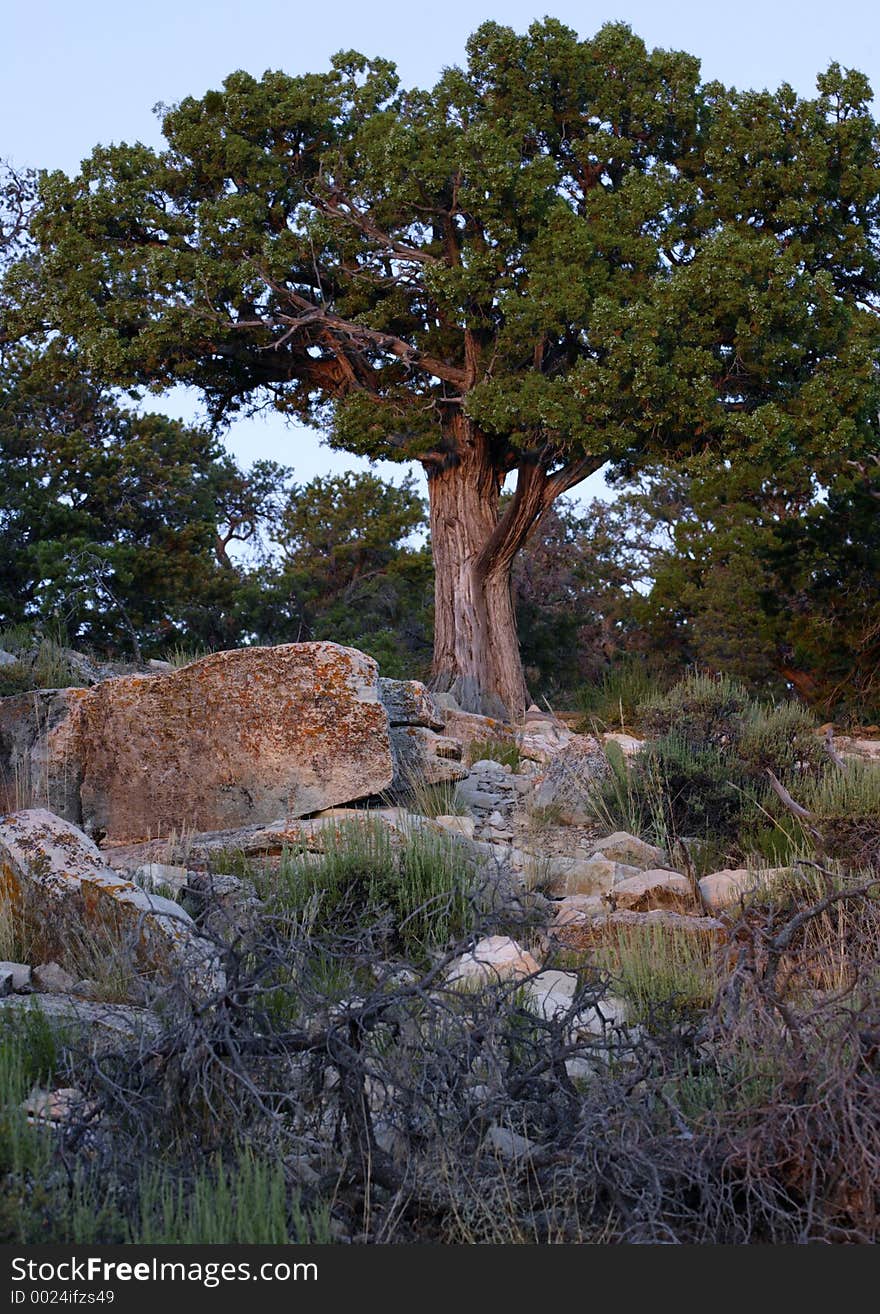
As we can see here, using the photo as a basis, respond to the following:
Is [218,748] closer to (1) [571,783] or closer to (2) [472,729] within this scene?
(1) [571,783]

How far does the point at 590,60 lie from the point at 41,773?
10.4 metres

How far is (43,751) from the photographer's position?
878 cm

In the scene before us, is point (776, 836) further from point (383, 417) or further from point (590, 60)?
point (590, 60)

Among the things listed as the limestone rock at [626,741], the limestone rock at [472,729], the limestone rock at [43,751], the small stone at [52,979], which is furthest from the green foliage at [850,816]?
the limestone rock at [43,751]

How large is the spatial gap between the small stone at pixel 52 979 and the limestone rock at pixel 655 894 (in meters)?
2.73

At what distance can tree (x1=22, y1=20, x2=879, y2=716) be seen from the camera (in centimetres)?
1337

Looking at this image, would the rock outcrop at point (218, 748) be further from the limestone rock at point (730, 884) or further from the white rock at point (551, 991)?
the white rock at point (551, 991)

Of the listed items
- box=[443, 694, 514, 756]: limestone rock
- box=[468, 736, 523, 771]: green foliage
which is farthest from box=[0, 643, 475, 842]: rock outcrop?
box=[443, 694, 514, 756]: limestone rock

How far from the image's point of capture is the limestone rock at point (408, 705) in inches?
Answer: 392

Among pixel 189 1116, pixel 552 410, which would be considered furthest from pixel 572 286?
pixel 189 1116

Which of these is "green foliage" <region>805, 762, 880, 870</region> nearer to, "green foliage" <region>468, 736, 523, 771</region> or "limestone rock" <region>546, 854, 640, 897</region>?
"limestone rock" <region>546, 854, 640, 897</region>

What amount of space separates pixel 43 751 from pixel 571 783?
3525mm

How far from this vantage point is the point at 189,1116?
12.4 ft

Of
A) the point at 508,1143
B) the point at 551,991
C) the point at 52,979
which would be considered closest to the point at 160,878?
the point at 52,979
